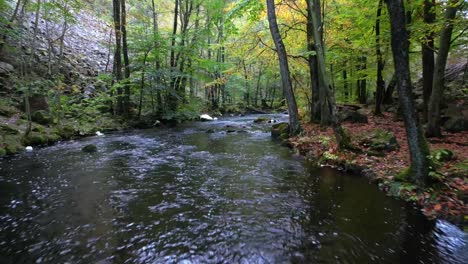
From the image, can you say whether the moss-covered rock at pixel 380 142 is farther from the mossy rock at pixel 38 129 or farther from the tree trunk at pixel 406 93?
the mossy rock at pixel 38 129

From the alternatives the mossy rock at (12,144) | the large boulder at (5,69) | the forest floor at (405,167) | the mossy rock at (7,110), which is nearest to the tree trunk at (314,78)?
the forest floor at (405,167)

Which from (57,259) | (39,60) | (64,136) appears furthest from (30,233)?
(39,60)

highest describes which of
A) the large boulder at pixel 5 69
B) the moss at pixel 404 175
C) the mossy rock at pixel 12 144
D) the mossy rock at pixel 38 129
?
the large boulder at pixel 5 69

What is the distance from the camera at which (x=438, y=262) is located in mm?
3535

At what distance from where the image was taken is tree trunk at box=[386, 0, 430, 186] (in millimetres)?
5148

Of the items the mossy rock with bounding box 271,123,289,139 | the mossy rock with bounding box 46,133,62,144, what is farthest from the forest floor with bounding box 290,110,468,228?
the mossy rock with bounding box 46,133,62,144

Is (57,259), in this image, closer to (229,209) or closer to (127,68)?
(229,209)

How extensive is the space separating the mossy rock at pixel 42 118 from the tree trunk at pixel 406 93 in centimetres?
1494

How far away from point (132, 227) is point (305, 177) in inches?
176

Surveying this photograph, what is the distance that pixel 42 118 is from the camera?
12953 mm

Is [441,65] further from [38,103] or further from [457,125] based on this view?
[38,103]

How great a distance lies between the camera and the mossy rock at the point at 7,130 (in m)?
10.2

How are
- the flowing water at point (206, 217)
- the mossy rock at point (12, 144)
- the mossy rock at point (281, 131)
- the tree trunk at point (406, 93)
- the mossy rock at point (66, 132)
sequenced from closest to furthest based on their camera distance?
the flowing water at point (206, 217) < the tree trunk at point (406, 93) < the mossy rock at point (12, 144) < the mossy rock at point (281, 131) < the mossy rock at point (66, 132)

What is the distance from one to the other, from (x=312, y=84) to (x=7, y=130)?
14.0m
